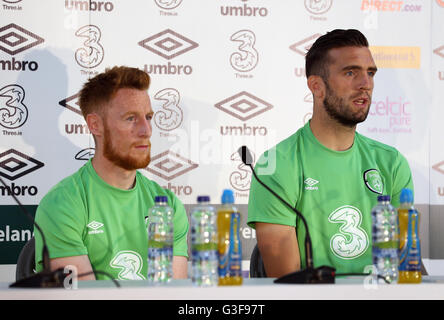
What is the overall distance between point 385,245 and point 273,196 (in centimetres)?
70

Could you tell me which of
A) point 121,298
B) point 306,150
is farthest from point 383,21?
point 121,298

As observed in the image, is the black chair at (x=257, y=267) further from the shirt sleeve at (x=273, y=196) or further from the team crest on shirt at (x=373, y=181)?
the team crest on shirt at (x=373, y=181)

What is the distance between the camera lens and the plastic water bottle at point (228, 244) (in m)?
1.73

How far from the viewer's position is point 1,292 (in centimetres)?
150

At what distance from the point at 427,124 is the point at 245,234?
4.25 feet

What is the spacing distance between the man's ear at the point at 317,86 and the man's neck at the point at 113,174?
0.90 m

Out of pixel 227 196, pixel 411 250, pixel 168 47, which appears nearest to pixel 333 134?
pixel 411 250

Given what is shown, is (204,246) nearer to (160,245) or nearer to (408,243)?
(160,245)

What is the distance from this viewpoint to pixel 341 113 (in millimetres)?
2699

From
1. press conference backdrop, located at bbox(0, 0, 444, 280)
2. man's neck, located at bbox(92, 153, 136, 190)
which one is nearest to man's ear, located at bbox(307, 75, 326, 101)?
press conference backdrop, located at bbox(0, 0, 444, 280)

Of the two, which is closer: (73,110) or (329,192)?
(329,192)

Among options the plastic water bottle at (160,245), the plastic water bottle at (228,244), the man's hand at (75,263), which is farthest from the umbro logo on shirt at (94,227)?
the plastic water bottle at (228,244)

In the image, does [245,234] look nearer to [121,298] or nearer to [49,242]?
[49,242]

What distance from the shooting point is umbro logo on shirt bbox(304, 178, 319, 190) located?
2535 millimetres
